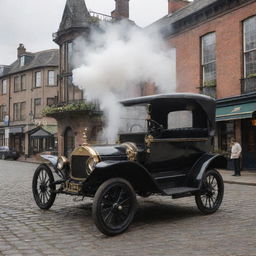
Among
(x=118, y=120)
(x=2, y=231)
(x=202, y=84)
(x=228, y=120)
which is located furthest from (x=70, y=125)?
(x=2, y=231)

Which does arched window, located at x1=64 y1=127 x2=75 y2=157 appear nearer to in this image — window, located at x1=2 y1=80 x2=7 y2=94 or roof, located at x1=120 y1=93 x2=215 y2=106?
window, located at x1=2 y1=80 x2=7 y2=94

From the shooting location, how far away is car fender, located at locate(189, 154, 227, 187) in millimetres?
6774

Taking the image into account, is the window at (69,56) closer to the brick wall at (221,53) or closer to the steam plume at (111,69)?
the brick wall at (221,53)

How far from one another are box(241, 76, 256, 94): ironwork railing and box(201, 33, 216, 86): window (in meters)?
1.89

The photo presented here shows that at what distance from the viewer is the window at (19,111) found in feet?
133

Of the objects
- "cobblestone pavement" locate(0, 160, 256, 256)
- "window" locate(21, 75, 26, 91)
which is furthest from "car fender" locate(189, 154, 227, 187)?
"window" locate(21, 75, 26, 91)

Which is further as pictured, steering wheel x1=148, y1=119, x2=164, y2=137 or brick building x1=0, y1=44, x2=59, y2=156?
brick building x1=0, y1=44, x2=59, y2=156

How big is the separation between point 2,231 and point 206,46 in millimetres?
16410

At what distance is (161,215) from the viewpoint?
6.84 meters

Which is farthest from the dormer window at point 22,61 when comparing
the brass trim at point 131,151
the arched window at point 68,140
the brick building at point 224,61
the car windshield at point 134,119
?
the brass trim at point 131,151

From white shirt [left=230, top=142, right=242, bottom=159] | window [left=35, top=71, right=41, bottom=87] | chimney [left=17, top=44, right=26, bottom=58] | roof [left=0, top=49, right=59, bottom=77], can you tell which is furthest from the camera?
chimney [left=17, top=44, right=26, bottom=58]

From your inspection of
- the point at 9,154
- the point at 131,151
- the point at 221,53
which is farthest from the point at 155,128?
the point at 9,154

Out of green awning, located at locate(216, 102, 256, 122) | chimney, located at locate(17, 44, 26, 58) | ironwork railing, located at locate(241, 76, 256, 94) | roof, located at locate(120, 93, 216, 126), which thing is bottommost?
roof, located at locate(120, 93, 216, 126)

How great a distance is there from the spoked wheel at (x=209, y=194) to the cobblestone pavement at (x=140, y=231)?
0.54ft
